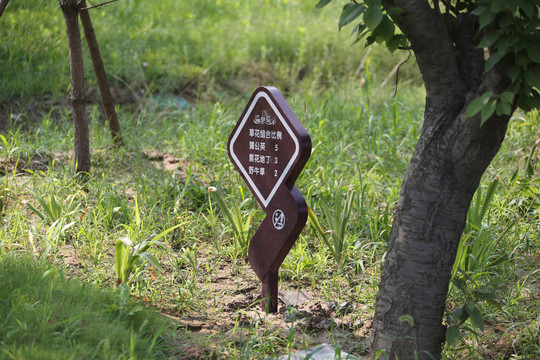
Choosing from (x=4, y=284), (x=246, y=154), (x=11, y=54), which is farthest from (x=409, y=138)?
(x=11, y=54)

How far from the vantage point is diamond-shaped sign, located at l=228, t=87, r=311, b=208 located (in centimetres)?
246

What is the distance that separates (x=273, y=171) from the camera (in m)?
2.55

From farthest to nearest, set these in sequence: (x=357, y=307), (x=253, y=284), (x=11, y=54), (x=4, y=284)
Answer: (x=11, y=54)
(x=253, y=284)
(x=357, y=307)
(x=4, y=284)

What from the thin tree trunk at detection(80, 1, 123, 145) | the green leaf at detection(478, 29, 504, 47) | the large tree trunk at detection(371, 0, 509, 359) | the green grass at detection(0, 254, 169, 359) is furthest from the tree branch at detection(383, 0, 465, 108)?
the thin tree trunk at detection(80, 1, 123, 145)

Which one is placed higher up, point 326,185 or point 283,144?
point 283,144

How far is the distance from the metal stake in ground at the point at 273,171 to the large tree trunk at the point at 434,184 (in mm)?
510

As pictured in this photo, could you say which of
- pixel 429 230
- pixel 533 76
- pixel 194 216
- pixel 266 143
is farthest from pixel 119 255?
pixel 533 76

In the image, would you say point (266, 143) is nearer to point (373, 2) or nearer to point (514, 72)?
point (373, 2)

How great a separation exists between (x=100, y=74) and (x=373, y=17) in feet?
8.75

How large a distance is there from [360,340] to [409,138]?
2346mm

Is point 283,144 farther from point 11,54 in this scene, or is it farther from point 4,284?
point 11,54

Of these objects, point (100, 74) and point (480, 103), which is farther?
point (100, 74)

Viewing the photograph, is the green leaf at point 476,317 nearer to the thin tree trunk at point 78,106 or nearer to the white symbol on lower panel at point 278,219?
the white symbol on lower panel at point 278,219

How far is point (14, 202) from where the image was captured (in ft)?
11.0
